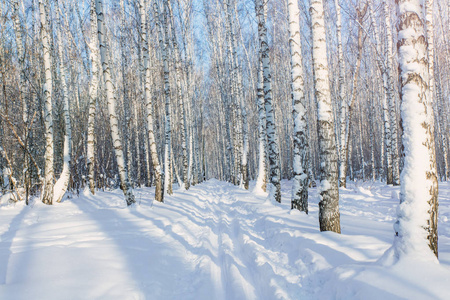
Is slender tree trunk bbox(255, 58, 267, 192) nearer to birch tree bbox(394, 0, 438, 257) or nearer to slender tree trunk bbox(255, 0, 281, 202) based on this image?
slender tree trunk bbox(255, 0, 281, 202)

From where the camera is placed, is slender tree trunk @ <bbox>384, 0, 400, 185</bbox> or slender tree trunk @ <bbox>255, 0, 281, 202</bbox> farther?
slender tree trunk @ <bbox>384, 0, 400, 185</bbox>

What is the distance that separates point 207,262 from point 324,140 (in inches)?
119

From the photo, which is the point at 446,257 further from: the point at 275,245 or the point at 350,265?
the point at 275,245

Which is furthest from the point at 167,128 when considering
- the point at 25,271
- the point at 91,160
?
the point at 25,271

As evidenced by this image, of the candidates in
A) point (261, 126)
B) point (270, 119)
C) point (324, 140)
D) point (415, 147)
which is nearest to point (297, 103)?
point (324, 140)

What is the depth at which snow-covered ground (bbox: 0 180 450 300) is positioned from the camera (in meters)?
2.62

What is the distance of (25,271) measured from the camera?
307 centimetres

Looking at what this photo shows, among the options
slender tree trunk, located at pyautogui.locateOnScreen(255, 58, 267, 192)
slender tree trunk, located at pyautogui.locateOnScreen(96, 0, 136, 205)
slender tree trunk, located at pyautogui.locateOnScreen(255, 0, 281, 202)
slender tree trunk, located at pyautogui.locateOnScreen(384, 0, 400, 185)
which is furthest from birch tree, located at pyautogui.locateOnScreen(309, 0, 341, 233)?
slender tree trunk, located at pyautogui.locateOnScreen(384, 0, 400, 185)

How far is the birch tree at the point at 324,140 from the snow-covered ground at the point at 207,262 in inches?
14.4

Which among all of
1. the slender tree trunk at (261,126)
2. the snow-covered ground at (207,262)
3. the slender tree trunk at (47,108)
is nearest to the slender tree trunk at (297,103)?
the snow-covered ground at (207,262)

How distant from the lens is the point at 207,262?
165 inches

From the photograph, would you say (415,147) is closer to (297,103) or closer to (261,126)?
(297,103)

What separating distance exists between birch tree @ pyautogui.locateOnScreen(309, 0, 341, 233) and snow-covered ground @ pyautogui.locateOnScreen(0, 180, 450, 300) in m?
0.37

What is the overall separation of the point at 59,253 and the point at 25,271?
2.06 feet
